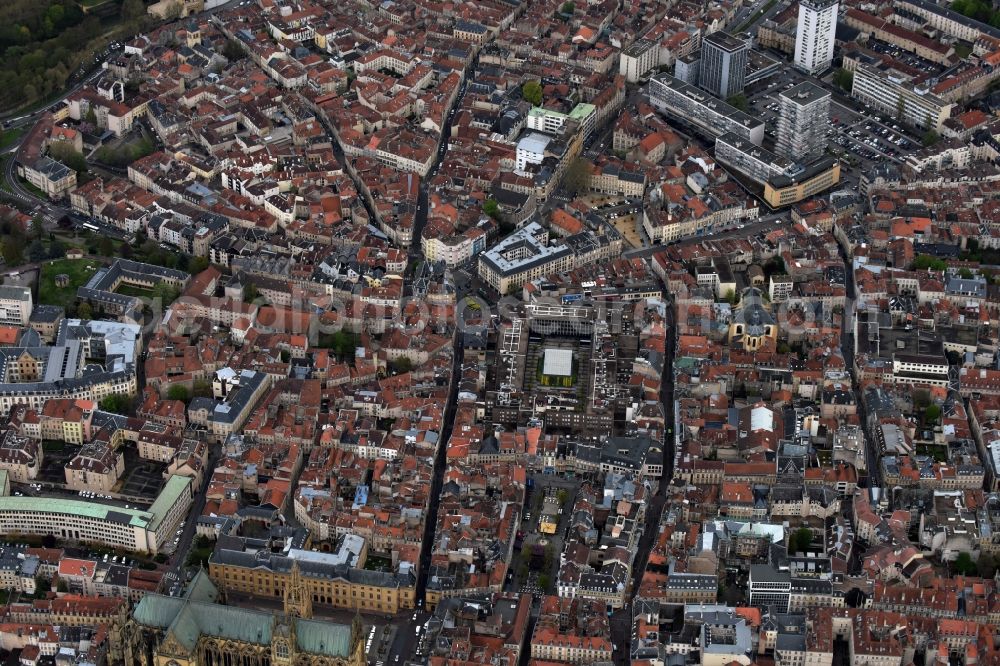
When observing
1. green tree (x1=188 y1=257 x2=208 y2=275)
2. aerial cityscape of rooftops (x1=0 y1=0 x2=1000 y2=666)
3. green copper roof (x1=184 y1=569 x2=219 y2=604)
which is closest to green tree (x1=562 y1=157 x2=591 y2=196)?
aerial cityscape of rooftops (x1=0 y1=0 x2=1000 y2=666)

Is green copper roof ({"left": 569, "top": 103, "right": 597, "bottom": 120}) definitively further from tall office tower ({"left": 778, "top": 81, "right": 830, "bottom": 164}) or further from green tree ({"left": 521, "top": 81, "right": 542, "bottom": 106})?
tall office tower ({"left": 778, "top": 81, "right": 830, "bottom": 164})

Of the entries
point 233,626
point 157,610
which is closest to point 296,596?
point 233,626

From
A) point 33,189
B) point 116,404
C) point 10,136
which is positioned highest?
point 10,136

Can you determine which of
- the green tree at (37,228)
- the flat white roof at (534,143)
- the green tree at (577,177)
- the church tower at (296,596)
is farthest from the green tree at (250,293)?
the church tower at (296,596)

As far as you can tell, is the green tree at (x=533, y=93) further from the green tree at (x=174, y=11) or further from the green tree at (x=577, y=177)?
the green tree at (x=174, y=11)

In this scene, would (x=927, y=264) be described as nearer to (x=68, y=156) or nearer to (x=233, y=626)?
(x=233, y=626)

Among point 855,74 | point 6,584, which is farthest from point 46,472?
point 855,74

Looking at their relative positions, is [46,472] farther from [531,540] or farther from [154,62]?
[154,62]
